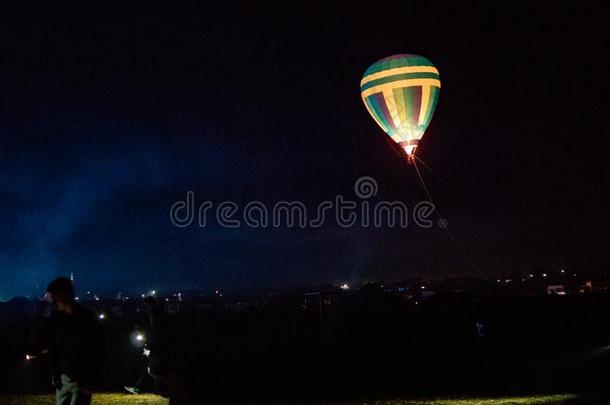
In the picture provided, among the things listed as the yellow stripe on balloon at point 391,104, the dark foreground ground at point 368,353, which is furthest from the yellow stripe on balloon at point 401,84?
the dark foreground ground at point 368,353

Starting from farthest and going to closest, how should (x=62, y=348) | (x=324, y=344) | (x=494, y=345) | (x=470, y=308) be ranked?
(x=470, y=308) → (x=494, y=345) → (x=324, y=344) → (x=62, y=348)

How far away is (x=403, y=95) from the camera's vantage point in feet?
88.5

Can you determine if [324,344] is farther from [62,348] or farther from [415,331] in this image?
[62,348]

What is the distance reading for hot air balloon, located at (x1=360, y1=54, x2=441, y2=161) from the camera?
26.9 metres

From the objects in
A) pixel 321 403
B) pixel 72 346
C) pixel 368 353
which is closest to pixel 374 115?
pixel 368 353

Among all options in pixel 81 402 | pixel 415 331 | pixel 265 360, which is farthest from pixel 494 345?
pixel 81 402

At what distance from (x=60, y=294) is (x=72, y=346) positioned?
1.77 feet

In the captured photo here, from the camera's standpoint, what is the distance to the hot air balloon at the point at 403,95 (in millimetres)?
26938

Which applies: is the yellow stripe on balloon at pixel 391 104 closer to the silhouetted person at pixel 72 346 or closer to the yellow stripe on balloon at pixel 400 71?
the yellow stripe on balloon at pixel 400 71

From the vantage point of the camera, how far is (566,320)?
115 feet

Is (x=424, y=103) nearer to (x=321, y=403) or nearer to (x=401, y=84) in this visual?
(x=401, y=84)

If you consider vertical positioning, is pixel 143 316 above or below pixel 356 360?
above

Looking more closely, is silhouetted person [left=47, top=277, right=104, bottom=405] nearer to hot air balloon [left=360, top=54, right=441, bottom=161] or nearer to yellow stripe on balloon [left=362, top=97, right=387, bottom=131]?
hot air balloon [left=360, top=54, right=441, bottom=161]

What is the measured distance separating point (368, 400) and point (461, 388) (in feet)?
10.4
